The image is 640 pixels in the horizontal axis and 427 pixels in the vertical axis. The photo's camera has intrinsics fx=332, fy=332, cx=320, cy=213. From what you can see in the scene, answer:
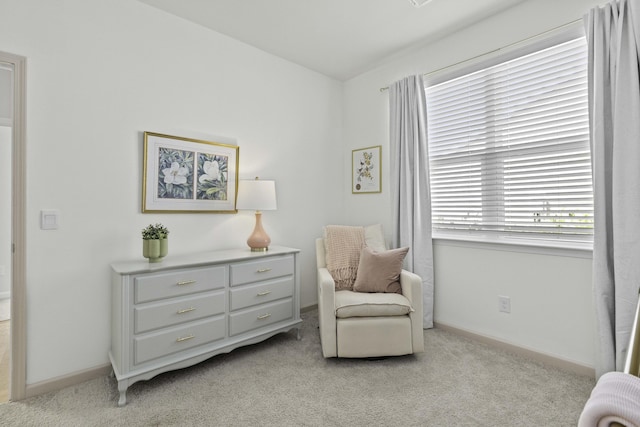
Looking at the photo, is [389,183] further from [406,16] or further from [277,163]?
[406,16]

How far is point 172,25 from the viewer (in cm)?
255

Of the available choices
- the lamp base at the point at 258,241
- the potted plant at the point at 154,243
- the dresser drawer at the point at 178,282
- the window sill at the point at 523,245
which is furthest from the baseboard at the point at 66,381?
the window sill at the point at 523,245

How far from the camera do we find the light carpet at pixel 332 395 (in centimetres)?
175

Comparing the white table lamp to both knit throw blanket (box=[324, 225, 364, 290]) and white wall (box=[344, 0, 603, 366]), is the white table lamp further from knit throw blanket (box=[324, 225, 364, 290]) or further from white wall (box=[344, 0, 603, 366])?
white wall (box=[344, 0, 603, 366])

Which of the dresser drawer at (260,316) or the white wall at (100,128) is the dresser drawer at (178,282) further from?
the white wall at (100,128)

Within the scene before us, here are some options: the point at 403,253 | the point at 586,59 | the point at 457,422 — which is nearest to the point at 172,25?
the point at 403,253

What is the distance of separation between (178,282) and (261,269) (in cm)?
63

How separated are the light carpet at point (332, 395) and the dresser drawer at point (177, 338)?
205 mm

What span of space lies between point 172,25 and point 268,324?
243 cm

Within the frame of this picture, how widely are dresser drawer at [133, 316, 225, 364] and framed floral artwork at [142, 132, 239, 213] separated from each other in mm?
886

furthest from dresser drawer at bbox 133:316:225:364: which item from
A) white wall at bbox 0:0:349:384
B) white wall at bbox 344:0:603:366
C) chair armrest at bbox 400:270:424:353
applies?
white wall at bbox 344:0:603:366

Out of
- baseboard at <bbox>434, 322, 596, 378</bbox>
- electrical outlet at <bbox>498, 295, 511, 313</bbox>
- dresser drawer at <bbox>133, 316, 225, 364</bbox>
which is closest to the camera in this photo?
dresser drawer at <bbox>133, 316, 225, 364</bbox>

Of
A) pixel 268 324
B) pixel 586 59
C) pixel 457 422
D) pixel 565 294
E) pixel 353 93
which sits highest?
pixel 353 93

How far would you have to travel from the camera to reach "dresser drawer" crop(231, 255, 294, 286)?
2432 mm
